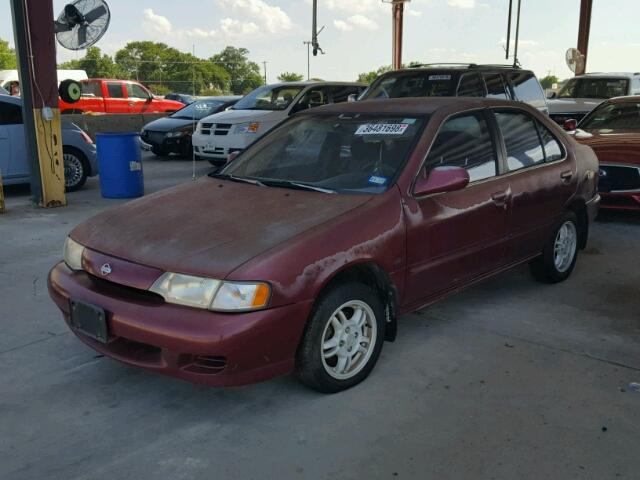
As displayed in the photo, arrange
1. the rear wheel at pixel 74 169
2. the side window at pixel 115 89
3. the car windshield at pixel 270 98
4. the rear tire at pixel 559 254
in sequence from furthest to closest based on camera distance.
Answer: the side window at pixel 115 89 < the car windshield at pixel 270 98 < the rear wheel at pixel 74 169 < the rear tire at pixel 559 254

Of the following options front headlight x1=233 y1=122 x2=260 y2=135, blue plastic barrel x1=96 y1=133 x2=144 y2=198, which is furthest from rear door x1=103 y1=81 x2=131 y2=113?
blue plastic barrel x1=96 y1=133 x2=144 y2=198

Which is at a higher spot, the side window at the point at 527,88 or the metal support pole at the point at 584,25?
the metal support pole at the point at 584,25

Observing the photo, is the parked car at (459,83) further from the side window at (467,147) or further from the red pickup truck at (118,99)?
the red pickup truck at (118,99)

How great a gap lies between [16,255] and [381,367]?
4027 mm

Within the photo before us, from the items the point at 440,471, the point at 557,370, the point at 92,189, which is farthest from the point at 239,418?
the point at 92,189

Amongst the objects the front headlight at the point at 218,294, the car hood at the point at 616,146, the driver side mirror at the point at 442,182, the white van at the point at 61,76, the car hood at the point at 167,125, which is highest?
the white van at the point at 61,76

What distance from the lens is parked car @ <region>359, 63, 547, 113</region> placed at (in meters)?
9.03

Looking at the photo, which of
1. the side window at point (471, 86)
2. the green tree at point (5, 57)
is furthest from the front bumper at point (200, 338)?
the green tree at point (5, 57)

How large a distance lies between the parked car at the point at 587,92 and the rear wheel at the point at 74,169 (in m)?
8.37

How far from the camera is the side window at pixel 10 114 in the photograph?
871 cm

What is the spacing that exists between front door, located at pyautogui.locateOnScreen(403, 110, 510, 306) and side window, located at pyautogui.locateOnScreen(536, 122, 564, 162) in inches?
30.3

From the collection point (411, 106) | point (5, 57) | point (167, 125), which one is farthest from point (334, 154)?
point (5, 57)

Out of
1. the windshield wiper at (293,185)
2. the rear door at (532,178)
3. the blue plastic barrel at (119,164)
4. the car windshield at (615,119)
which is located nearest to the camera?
the windshield wiper at (293,185)

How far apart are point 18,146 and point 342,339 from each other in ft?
23.5
